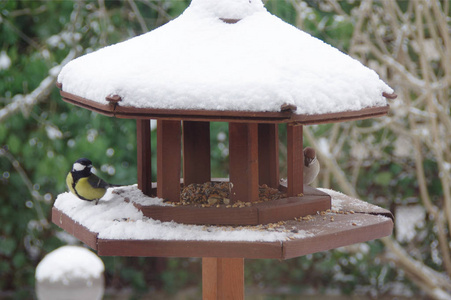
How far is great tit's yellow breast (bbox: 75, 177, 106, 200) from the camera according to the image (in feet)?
6.86

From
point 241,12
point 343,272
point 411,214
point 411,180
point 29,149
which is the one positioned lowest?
point 343,272

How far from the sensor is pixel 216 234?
5.86ft

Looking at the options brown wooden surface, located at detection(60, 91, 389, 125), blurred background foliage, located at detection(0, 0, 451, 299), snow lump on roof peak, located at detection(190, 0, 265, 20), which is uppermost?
snow lump on roof peak, located at detection(190, 0, 265, 20)

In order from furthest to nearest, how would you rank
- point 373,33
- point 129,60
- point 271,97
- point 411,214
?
point 411,214
point 373,33
point 129,60
point 271,97

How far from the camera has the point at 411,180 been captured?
435 cm

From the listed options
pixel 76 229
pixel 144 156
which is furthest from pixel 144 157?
pixel 76 229

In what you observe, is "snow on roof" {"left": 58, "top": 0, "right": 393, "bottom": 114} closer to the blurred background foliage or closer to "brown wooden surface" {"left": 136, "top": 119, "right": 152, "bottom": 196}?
"brown wooden surface" {"left": 136, "top": 119, "right": 152, "bottom": 196}

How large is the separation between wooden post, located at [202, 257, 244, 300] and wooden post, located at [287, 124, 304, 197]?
332 mm

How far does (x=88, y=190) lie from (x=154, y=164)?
163 centimetres

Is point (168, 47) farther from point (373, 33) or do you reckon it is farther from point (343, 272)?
point (343, 272)

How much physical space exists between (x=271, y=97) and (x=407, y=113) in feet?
8.44

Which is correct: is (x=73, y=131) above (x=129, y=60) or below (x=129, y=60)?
below

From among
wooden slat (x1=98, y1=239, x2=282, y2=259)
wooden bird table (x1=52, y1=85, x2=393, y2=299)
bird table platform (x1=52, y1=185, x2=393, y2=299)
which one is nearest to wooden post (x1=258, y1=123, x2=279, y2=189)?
wooden bird table (x1=52, y1=85, x2=393, y2=299)

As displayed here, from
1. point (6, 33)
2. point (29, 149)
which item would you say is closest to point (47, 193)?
point (29, 149)
